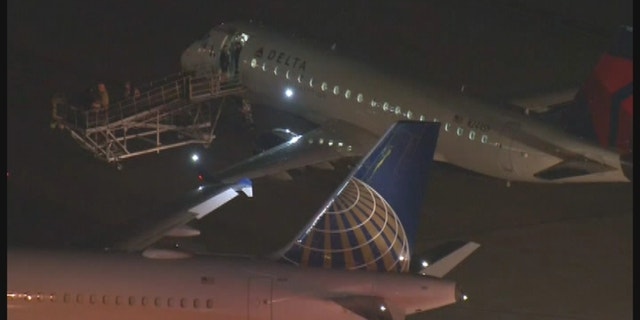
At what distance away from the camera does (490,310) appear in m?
25.1

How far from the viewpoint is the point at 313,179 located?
3419cm

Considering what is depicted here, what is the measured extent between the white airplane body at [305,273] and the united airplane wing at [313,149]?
1264 centimetres

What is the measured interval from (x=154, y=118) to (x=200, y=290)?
19756 mm

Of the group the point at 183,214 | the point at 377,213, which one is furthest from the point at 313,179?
the point at 377,213

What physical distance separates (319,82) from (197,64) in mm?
6270

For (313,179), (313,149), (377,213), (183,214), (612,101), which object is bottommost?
(377,213)

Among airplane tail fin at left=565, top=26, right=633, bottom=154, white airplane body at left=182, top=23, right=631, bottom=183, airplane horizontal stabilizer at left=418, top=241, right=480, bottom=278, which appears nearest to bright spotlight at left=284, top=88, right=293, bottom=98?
white airplane body at left=182, top=23, right=631, bottom=183

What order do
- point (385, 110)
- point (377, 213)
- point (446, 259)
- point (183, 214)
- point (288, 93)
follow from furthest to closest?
point (288, 93)
point (385, 110)
point (183, 214)
point (446, 259)
point (377, 213)

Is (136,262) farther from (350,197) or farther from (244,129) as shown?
(244,129)

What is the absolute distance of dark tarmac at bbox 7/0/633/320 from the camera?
27328 millimetres

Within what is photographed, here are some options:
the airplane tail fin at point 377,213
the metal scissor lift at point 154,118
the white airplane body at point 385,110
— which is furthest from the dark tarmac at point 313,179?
the airplane tail fin at point 377,213

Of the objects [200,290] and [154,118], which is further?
[154,118]

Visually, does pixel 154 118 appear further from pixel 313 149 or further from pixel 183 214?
pixel 183 214

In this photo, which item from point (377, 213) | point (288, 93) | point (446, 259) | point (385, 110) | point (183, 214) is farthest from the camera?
point (288, 93)
